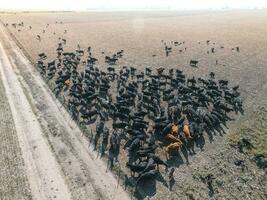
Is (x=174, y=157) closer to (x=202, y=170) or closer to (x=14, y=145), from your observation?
(x=202, y=170)

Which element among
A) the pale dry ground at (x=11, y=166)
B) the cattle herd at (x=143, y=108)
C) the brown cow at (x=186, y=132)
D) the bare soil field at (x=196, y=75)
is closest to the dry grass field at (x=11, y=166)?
the pale dry ground at (x=11, y=166)

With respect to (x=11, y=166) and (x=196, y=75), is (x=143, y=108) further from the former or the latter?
(x=11, y=166)

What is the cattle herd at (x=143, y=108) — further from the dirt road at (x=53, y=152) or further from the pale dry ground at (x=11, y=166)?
the pale dry ground at (x=11, y=166)

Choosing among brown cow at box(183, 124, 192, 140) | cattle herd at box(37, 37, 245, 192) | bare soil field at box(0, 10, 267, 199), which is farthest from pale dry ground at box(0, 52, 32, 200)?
brown cow at box(183, 124, 192, 140)

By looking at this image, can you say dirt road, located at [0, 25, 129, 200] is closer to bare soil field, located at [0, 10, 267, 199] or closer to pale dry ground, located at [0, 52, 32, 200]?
bare soil field, located at [0, 10, 267, 199]

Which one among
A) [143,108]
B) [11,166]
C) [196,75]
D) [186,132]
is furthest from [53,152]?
[196,75]

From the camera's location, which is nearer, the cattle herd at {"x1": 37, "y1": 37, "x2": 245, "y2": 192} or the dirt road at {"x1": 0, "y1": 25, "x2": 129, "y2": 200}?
the dirt road at {"x1": 0, "y1": 25, "x2": 129, "y2": 200}

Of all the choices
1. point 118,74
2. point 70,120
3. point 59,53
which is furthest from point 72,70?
point 70,120
